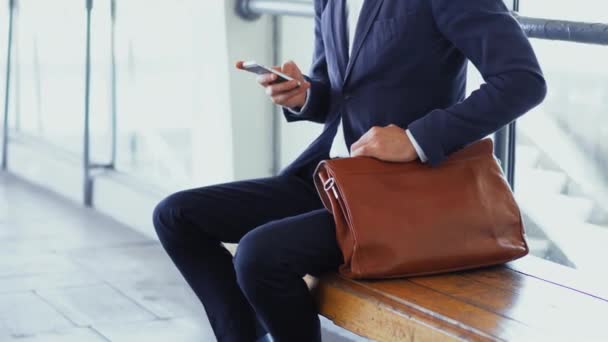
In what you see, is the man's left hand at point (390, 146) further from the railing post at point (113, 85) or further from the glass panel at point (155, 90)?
the railing post at point (113, 85)

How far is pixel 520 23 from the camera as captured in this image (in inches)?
99.0

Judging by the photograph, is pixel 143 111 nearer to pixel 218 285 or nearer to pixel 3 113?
pixel 3 113

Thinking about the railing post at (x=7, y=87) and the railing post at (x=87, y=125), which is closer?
the railing post at (x=87, y=125)

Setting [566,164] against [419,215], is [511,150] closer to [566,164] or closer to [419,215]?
[566,164]

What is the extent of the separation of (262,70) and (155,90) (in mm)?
2916

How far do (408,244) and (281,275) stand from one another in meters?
0.25

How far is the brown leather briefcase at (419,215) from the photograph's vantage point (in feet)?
6.43

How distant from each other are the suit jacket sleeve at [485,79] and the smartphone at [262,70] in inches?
14.4

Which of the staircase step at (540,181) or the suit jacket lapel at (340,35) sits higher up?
the suit jacket lapel at (340,35)

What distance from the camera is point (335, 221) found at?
78.8 inches

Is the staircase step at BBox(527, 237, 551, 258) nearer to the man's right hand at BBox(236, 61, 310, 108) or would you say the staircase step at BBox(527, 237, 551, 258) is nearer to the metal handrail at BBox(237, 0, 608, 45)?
the metal handrail at BBox(237, 0, 608, 45)

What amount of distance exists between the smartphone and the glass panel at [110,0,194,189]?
7.01ft

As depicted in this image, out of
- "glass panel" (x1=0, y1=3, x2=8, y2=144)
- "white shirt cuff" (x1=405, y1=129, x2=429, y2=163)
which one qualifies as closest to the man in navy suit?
"white shirt cuff" (x1=405, y1=129, x2=429, y2=163)

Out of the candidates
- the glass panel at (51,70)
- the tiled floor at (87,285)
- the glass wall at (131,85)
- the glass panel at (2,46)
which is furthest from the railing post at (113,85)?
the glass panel at (2,46)
